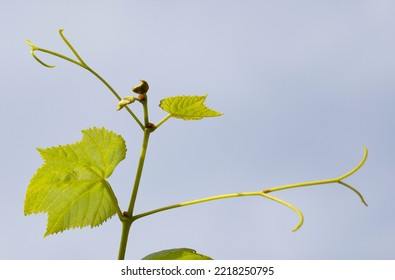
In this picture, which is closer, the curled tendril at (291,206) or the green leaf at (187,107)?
the curled tendril at (291,206)

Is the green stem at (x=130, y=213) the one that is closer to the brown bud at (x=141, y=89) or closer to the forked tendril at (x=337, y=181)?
the brown bud at (x=141, y=89)

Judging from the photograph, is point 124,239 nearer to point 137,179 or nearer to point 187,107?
point 137,179

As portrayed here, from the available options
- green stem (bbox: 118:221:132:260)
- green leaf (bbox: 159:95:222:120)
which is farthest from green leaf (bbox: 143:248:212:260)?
green leaf (bbox: 159:95:222:120)

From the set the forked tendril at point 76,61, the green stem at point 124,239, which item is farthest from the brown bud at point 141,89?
the green stem at point 124,239
